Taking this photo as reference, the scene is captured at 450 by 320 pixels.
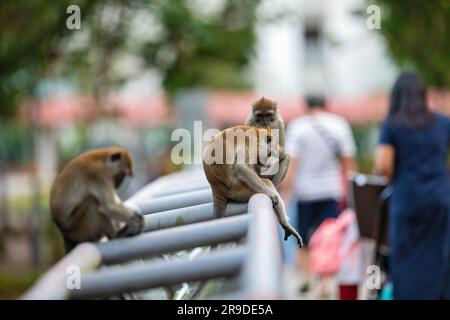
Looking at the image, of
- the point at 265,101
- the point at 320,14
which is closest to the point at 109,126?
the point at 320,14

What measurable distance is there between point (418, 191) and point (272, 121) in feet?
7.25

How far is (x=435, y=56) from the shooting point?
1084cm

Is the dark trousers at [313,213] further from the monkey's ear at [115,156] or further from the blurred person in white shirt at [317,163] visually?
the monkey's ear at [115,156]

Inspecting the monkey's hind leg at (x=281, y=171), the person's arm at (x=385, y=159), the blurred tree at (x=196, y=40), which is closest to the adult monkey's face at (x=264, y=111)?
the monkey's hind leg at (x=281, y=171)

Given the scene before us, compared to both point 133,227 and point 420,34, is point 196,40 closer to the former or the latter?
point 420,34

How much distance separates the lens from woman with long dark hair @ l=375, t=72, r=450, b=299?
605 cm

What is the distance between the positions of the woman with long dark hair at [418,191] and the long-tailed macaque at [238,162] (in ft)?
8.22

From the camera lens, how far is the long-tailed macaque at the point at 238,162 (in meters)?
3.59

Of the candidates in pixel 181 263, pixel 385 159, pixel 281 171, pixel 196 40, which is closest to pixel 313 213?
pixel 385 159

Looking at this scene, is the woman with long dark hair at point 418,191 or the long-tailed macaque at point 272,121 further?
the woman with long dark hair at point 418,191

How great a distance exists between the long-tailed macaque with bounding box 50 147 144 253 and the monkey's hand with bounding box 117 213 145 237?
0.15m

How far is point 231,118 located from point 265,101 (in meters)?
22.8

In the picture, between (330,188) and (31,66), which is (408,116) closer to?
(330,188)

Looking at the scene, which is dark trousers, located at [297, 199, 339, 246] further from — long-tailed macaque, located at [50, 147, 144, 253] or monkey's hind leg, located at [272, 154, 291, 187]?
long-tailed macaque, located at [50, 147, 144, 253]
